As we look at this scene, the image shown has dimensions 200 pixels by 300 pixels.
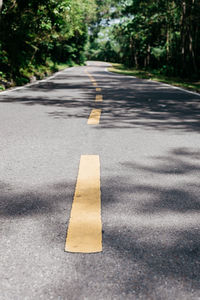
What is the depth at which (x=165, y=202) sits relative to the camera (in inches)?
97.7

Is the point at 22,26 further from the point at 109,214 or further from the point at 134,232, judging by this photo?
the point at 134,232

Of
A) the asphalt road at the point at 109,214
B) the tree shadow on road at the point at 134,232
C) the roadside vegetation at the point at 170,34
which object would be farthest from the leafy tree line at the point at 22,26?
the tree shadow on road at the point at 134,232

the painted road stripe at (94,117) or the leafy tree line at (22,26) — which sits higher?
the leafy tree line at (22,26)

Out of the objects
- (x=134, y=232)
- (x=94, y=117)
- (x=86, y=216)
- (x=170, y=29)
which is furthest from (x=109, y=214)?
(x=170, y=29)

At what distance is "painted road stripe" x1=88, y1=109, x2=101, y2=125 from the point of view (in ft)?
18.6

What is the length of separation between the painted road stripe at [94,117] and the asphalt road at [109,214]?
0.68 metres

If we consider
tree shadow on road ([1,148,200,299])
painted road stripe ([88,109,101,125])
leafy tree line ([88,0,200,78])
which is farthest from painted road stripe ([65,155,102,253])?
leafy tree line ([88,0,200,78])

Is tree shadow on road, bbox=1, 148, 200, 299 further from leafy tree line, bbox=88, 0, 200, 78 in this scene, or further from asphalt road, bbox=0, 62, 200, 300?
leafy tree line, bbox=88, 0, 200, 78

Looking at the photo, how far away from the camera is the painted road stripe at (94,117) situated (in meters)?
5.67

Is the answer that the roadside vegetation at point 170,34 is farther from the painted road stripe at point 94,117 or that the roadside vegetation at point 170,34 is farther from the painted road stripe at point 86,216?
the painted road stripe at point 86,216

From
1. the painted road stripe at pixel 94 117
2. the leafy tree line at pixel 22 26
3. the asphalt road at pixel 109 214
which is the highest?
the leafy tree line at pixel 22 26

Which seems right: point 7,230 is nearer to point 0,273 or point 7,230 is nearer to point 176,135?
point 0,273

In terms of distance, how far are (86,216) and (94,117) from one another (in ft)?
13.3

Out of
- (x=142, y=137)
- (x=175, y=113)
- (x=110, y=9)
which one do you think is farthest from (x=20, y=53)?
(x=110, y=9)
